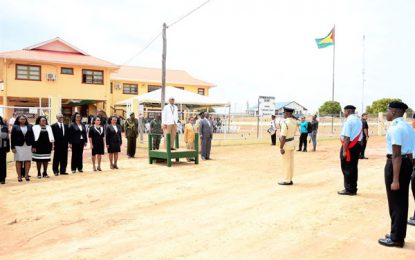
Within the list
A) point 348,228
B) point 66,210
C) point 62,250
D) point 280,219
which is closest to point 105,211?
point 66,210

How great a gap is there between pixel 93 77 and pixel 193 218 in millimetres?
27310

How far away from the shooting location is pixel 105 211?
7.61m

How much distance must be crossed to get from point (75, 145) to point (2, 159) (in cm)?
210

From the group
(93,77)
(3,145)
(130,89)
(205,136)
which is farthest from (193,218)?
(130,89)

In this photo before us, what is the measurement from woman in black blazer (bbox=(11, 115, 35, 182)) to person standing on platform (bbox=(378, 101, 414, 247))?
28.2ft

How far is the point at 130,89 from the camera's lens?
129 feet

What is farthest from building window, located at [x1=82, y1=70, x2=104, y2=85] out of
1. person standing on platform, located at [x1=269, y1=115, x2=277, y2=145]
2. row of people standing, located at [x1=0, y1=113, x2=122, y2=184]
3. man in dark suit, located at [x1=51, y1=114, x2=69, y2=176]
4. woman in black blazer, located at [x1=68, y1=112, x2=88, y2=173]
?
man in dark suit, located at [x1=51, y1=114, x2=69, y2=176]

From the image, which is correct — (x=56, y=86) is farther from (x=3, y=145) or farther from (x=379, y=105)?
(x=379, y=105)

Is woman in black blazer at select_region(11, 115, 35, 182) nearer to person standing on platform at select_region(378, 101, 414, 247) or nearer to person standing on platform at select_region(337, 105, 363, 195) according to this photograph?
person standing on platform at select_region(337, 105, 363, 195)

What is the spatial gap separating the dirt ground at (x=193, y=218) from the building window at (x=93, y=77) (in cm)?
2118

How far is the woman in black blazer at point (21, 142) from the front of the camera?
10.5 metres

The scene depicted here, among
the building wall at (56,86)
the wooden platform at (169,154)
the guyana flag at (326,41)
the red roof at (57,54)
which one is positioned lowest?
the wooden platform at (169,154)

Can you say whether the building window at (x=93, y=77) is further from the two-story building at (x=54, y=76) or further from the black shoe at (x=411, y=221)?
the black shoe at (x=411, y=221)

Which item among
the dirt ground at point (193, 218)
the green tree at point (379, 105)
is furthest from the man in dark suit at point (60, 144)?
the green tree at point (379, 105)
